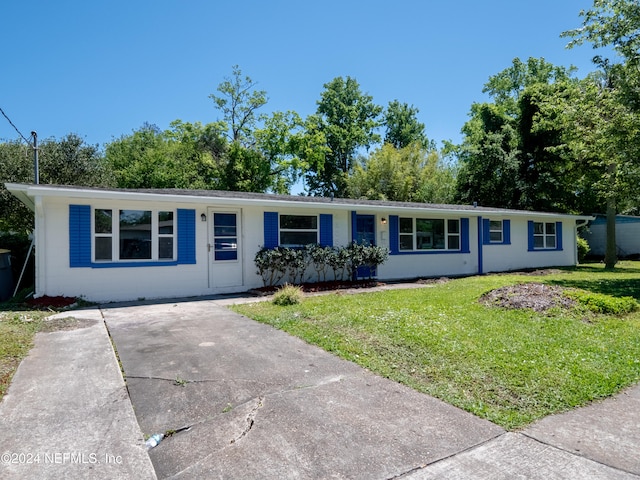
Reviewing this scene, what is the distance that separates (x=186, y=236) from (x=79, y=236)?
7.52 ft

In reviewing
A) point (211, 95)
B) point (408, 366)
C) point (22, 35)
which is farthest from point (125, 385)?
point (211, 95)

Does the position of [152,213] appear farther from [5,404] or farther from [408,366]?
[408,366]

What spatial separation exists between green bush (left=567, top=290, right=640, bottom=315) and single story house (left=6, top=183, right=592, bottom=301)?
620 centimetres

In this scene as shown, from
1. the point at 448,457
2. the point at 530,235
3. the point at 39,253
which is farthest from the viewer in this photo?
the point at 530,235

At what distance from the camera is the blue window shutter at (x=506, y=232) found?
1612 cm

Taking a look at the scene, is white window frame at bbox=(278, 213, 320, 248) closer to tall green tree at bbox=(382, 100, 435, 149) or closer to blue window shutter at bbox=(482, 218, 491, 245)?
blue window shutter at bbox=(482, 218, 491, 245)

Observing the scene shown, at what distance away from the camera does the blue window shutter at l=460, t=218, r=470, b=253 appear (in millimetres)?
14992

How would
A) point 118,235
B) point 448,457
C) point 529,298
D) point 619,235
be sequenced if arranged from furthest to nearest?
point 619,235, point 118,235, point 529,298, point 448,457

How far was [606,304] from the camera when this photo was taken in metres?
7.17

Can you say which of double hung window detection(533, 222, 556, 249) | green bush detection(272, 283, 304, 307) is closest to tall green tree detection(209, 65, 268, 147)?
double hung window detection(533, 222, 556, 249)

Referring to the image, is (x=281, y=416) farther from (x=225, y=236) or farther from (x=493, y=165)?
(x=493, y=165)

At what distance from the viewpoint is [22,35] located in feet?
35.9

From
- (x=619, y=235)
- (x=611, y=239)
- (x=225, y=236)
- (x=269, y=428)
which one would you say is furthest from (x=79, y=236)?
(x=619, y=235)

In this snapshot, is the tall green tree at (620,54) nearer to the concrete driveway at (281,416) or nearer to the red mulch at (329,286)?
the red mulch at (329,286)
